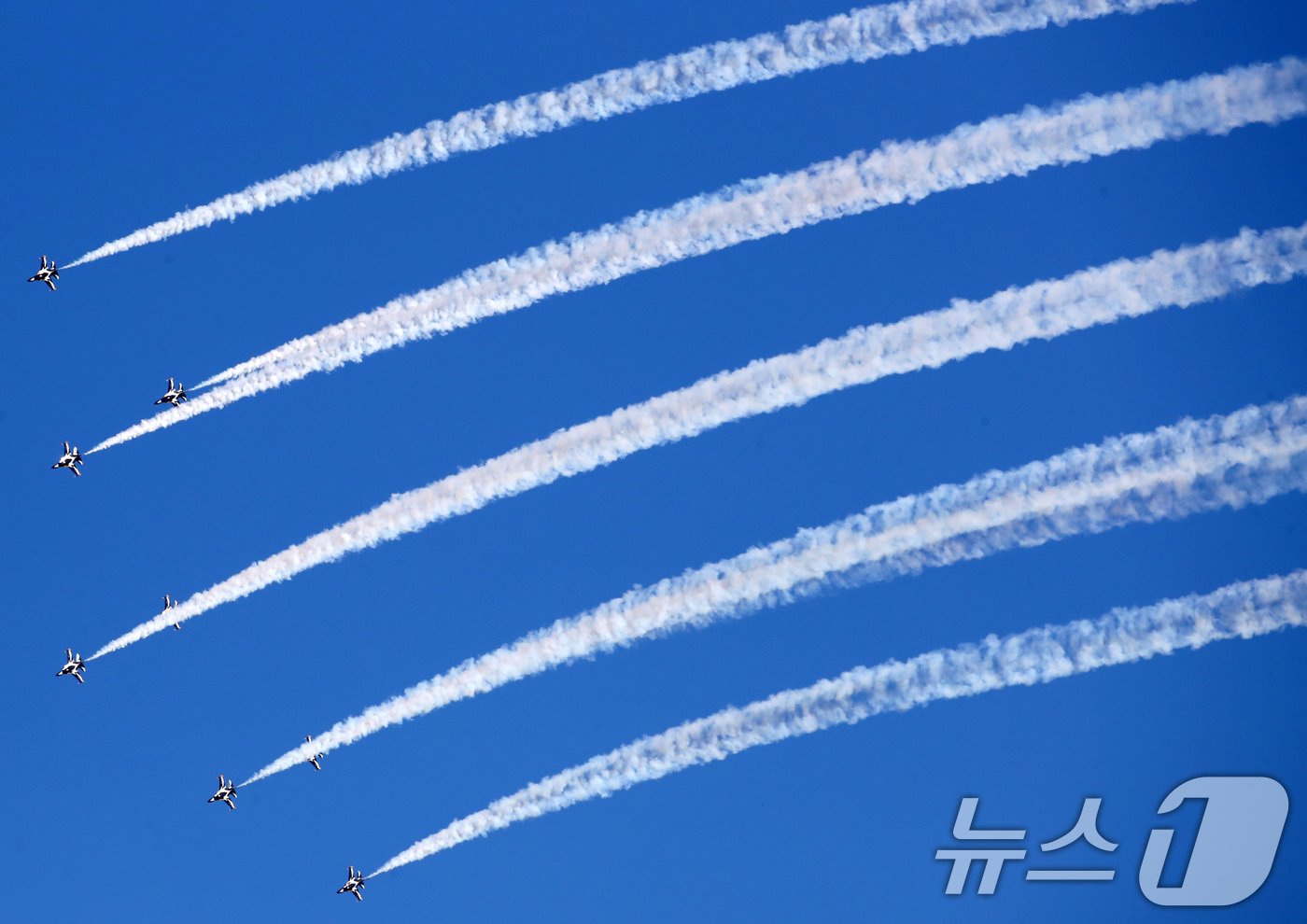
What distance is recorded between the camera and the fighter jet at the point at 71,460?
45.4 m

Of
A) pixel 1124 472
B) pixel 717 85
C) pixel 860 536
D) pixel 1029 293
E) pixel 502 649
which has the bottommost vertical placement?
pixel 502 649

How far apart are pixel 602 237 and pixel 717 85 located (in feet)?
13.9

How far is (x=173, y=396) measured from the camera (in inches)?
1650

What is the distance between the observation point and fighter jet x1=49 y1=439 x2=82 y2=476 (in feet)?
149

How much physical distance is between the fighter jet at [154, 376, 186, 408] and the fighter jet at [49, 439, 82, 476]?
18.8 feet

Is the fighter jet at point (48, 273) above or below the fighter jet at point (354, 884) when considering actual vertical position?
above

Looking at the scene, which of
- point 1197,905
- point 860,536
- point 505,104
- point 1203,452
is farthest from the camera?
point 1197,905

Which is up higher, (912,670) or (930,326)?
(930,326)

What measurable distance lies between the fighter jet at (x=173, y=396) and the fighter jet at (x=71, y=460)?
18.8 feet

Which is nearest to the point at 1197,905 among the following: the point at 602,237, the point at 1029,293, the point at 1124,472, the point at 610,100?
the point at 1124,472

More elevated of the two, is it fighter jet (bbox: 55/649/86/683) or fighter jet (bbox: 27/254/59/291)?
fighter jet (bbox: 27/254/59/291)

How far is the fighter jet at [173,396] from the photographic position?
4138 cm

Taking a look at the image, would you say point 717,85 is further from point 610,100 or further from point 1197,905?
point 1197,905

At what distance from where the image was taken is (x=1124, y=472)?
30.2 m
